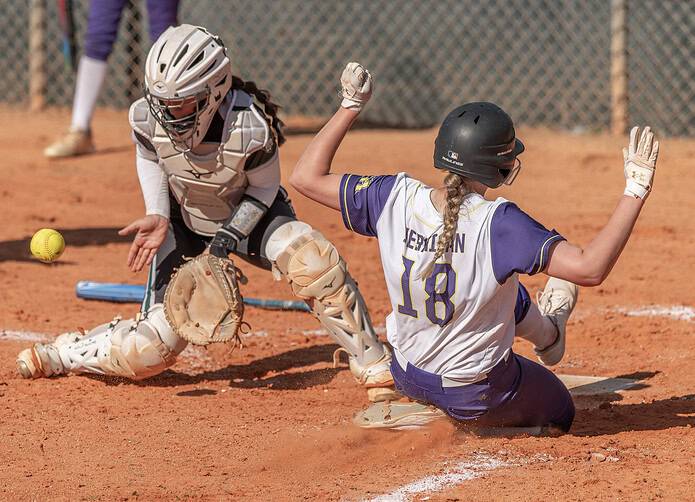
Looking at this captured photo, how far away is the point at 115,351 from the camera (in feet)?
15.7

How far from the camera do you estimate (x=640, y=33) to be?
11.6m

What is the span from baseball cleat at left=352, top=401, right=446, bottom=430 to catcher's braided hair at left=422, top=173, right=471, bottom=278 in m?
0.64

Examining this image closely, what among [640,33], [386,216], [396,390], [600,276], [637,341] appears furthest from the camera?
[640,33]

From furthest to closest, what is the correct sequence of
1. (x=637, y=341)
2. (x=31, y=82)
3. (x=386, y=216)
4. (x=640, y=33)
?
(x=31, y=82) → (x=640, y=33) → (x=637, y=341) → (x=386, y=216)

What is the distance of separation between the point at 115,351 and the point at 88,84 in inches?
220

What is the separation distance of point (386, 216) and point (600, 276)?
0.81m

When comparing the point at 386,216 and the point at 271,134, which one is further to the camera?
the point at 271,134

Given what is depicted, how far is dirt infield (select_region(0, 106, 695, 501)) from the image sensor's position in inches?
145

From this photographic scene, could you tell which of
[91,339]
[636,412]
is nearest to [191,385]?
[91,339]

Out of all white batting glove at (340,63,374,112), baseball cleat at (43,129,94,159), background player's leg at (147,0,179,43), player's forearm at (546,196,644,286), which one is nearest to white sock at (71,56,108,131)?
baseball cleat at (43,129,94,159)

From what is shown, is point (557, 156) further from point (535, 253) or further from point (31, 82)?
point (535, 253)

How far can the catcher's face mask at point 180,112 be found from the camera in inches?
180

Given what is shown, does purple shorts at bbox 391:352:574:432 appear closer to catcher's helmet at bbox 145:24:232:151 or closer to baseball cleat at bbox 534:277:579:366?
baseball cleat at bbox 534:277:579:366

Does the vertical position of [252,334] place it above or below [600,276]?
below
